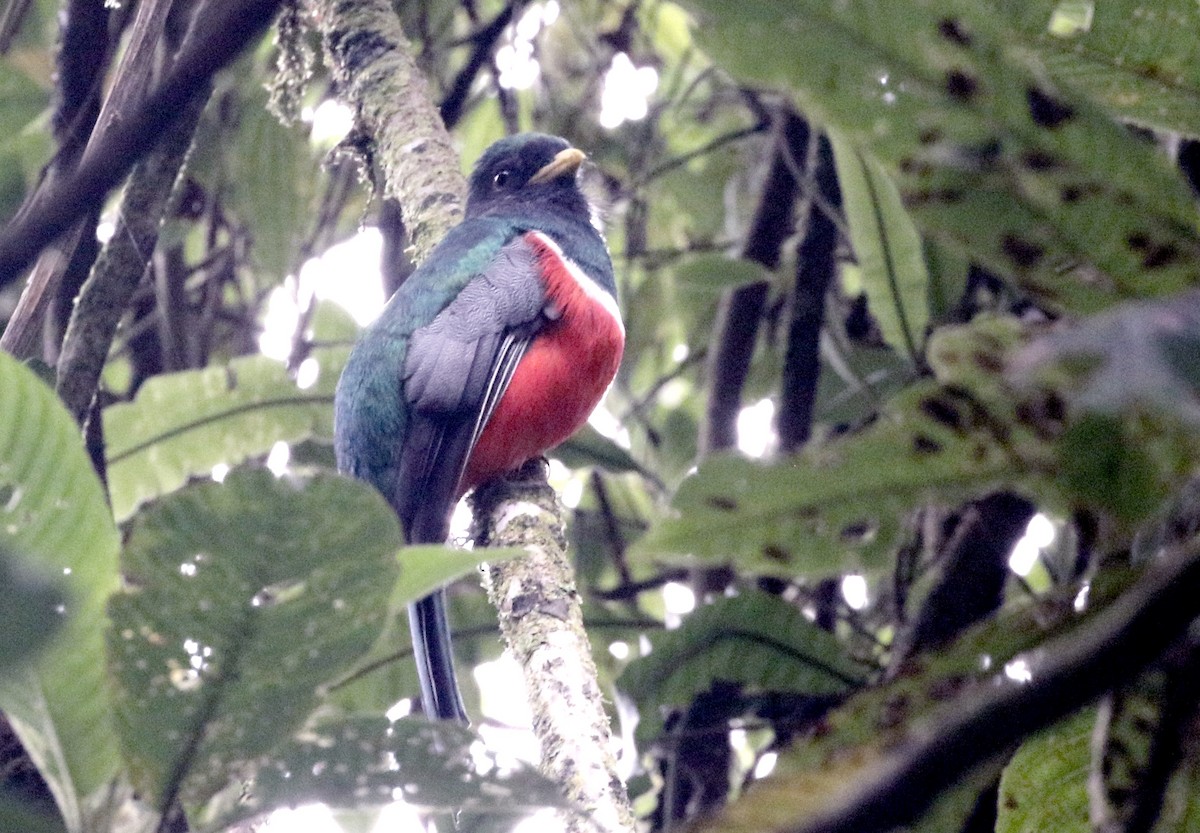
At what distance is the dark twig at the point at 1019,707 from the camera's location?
0.44m

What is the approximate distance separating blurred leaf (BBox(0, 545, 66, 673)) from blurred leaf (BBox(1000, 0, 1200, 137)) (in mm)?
891

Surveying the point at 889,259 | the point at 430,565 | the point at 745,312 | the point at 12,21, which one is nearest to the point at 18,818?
the point at 430,565

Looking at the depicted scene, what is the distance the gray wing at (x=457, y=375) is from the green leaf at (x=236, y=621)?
7.09 ft

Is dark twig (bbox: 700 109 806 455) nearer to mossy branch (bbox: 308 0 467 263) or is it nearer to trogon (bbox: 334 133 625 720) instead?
trogon (bbox: 334 133 625 720)

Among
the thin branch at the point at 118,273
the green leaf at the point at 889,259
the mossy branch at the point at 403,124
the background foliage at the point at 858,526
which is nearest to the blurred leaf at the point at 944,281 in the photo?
the green leaf at the point at 889,259

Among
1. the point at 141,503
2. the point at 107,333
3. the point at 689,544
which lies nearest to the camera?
the point at 689,544

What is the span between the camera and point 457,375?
11.6 feet

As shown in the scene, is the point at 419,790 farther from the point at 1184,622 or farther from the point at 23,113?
the point at 23,113

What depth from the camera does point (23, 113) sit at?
2.75 m

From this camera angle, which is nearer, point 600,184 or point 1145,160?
point 1145,160

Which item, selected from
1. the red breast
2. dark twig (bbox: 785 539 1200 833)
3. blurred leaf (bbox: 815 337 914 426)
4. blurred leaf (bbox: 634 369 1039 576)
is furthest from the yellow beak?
dark twig (bbox: 785 539 1200 833)

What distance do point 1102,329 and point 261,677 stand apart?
0.71 meters

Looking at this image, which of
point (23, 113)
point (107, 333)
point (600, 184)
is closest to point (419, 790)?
point (107, 333)

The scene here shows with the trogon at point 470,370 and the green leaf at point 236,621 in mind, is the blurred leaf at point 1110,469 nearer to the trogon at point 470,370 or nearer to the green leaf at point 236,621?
the green leaf at point 236,621
